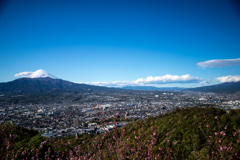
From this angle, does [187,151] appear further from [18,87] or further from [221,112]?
[18,87]

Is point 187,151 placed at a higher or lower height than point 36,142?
lower

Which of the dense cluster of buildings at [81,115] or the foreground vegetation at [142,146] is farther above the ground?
the foreground vegetation at [142,146]

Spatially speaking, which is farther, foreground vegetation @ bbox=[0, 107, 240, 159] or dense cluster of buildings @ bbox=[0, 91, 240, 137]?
dense cluster of buildings @ bbox=[0, 91, 240, 137]

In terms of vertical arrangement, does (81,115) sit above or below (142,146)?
below

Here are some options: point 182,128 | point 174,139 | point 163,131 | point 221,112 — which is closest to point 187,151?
point 174,139

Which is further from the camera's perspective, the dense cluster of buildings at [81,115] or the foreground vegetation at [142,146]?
the dense cluster of buildings at [81,115]

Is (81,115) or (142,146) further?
(81,115)

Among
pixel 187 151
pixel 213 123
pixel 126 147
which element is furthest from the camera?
pixel 213 123

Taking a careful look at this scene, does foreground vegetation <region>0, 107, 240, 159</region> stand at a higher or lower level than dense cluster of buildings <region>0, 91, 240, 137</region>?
higher

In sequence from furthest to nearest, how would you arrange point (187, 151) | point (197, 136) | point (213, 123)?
point (213, 123) < point (197, 136) < point (187, 151)

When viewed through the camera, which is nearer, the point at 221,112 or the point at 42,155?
the point at 42,155

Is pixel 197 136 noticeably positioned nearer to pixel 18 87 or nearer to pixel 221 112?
pixel 221 112
